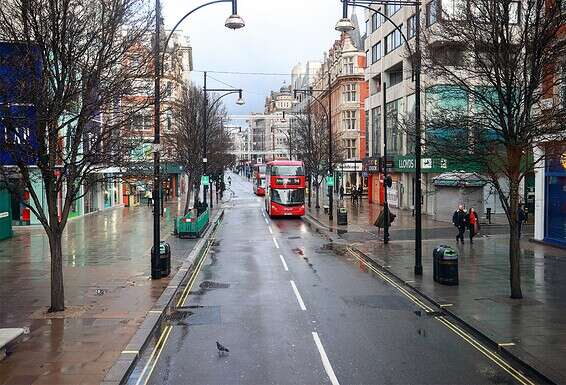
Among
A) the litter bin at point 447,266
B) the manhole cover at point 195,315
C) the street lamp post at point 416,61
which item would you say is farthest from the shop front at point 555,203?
the manhole cover at point 195,315

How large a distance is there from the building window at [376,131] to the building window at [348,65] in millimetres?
17168

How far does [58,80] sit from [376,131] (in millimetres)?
45867

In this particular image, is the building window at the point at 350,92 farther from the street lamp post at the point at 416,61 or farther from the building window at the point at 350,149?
the street lamp post at the point at 416,61

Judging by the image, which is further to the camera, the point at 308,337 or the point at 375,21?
the point at 375,21

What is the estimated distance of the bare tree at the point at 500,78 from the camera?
12641mm

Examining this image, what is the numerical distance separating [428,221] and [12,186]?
29.4 metres

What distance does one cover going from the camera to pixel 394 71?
50.5 meters

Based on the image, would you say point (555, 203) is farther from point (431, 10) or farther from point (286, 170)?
point (286, 170)

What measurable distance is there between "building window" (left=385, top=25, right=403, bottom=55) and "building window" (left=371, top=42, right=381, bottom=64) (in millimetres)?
2612

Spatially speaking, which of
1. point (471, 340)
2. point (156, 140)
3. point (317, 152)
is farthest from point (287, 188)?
point (471, 340)

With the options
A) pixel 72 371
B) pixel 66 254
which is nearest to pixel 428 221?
pixel 66 254

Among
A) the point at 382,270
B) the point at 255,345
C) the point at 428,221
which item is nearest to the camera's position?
the point at 255,345

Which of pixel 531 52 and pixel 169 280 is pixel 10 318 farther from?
pixel 531 52

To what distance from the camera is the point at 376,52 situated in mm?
54094
